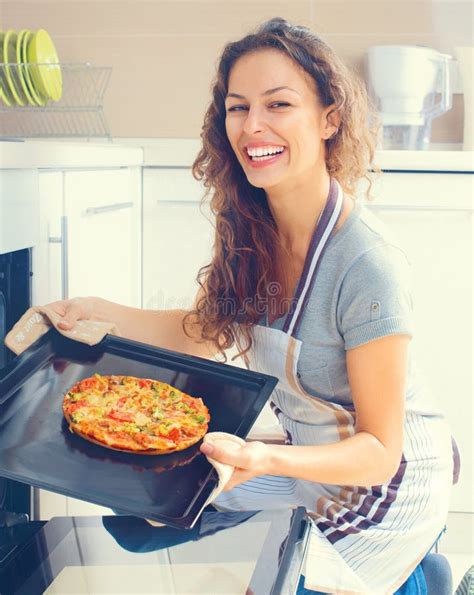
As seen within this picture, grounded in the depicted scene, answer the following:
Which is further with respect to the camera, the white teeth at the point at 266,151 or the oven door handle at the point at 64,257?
the oven door handle at the point at 64,257

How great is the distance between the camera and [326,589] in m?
1.30

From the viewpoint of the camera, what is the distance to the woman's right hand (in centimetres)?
138

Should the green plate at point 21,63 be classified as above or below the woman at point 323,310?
above

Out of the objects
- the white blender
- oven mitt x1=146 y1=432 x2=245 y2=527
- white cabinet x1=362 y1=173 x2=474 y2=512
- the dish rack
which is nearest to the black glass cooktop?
oven mitt x1=146 y1=432 x2=245 y2=527

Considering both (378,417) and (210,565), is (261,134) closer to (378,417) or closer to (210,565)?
(378,417)

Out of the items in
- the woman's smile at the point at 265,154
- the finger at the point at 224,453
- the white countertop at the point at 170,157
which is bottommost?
the finger at the point at 224,453

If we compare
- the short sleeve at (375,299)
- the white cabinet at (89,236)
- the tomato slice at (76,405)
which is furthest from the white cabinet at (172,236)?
the tomato slice at (76,405)

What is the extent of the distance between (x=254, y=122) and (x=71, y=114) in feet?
5.66

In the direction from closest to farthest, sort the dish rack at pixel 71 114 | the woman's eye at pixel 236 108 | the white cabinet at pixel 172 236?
the woman's eye at pixel 236 108, the white cabinet at pixel 172 236, the dish rack at pixel 71 114

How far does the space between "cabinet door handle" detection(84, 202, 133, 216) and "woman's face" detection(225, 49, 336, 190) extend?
0.49 meters

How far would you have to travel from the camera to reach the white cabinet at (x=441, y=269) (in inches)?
85.5

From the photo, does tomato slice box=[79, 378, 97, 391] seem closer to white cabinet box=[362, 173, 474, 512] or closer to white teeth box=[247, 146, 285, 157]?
white teeth box=[247, 146, 285, 157]

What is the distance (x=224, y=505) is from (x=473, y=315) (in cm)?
103

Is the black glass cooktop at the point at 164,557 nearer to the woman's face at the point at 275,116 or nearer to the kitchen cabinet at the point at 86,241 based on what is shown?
the kitchen cabinet at the point at 86,241
